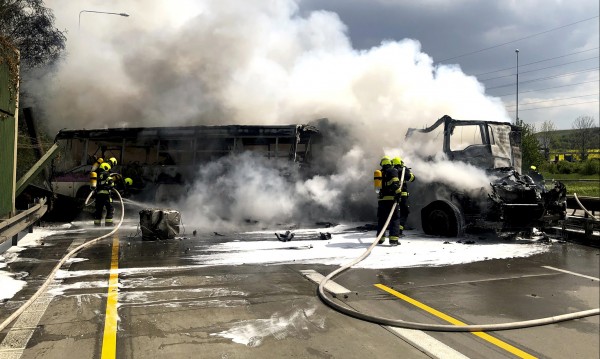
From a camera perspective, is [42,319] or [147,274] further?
[147,274]

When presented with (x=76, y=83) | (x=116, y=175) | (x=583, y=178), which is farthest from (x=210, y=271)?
(x=583, y=178)

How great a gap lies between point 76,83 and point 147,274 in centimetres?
1174

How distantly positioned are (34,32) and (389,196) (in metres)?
15.8

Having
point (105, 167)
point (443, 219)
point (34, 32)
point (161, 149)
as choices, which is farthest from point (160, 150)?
point (34, 32)

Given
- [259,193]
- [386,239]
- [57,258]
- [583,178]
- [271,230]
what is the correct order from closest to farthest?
[57,258], [386,239], [271,230], [259,193], [583,178]

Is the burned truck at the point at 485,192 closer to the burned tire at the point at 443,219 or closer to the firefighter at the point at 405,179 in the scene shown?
the burned tire at the point at 443,219

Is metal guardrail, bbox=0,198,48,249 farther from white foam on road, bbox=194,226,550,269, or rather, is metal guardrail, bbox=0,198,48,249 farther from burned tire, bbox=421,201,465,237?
burned tire, bbox=421,201,465,237

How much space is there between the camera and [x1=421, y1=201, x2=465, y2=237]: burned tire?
8227 millimetres

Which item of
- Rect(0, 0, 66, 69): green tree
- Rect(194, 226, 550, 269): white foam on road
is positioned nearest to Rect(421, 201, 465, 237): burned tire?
Rect(194, 226, 550, 269): white foam on road

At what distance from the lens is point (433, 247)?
750 cm

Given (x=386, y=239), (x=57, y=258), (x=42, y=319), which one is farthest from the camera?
(x=386, y=239)

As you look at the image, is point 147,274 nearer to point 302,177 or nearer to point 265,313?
point 265,313

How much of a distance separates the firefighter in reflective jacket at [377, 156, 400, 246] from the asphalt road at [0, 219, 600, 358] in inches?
46.5

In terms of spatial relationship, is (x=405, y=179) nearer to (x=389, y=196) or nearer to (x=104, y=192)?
(x=389, y=196)
